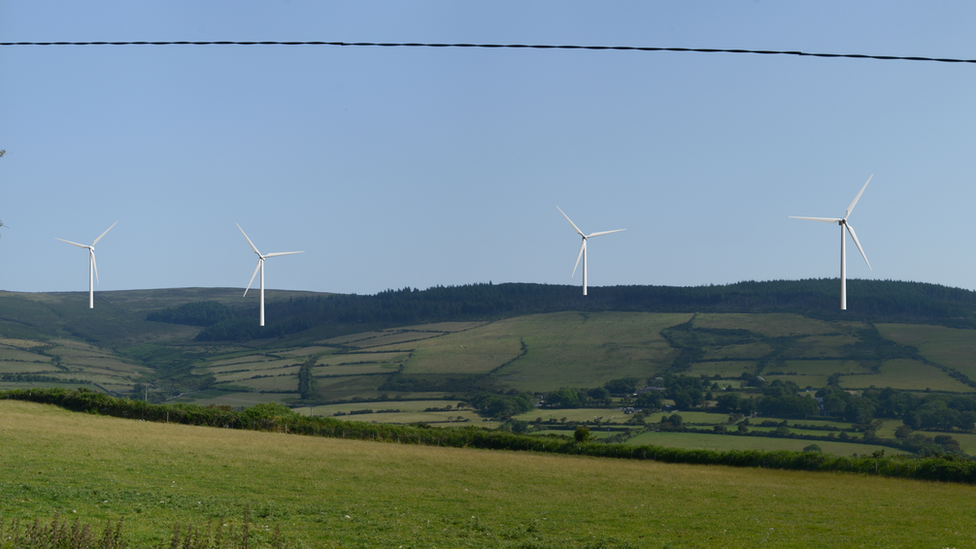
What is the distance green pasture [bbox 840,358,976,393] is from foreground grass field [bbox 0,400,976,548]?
128963 mm

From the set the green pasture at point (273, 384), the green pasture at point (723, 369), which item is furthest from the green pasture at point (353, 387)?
the green pasture at point (723, 369)

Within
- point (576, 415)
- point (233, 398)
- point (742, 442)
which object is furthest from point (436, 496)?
point (233, 398)

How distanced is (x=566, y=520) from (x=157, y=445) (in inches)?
1158

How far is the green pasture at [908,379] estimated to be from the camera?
16462 cm

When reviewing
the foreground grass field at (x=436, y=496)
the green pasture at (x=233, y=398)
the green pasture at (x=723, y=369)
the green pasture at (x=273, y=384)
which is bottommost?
the green pasture at (x=233, y=398)

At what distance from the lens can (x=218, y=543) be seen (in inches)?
595

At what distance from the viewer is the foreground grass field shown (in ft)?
78.1

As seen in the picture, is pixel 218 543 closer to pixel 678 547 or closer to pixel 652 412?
pixel 678 547

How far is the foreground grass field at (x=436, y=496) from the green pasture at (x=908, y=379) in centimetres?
12896

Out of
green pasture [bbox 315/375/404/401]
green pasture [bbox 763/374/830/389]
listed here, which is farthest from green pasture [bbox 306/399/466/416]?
green pasture [bbox 763/374/830/389]

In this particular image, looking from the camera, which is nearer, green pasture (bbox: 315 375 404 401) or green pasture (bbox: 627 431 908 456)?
green pasture (bbox: 627 431 908 456)

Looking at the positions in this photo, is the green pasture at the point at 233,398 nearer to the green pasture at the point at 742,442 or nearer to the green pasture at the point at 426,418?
the green pasture at the point at 426,418

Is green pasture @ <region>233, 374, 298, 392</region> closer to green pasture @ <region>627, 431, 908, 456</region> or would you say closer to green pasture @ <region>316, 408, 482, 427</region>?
green pasture @ <region>316, 408, 482, 427</region>

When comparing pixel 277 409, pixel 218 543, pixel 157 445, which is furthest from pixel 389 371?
pixel 218 543
